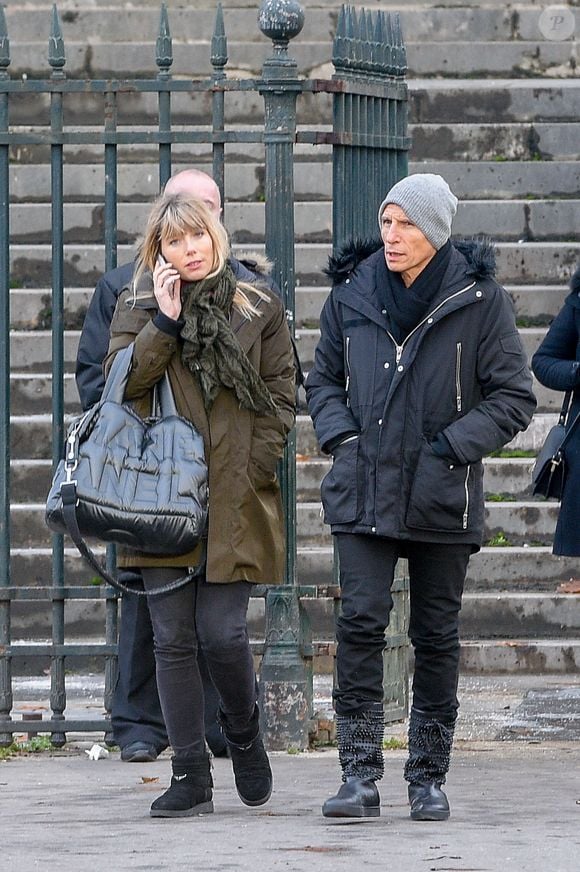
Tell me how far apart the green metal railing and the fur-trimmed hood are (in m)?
0.89

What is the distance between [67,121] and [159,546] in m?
6.49

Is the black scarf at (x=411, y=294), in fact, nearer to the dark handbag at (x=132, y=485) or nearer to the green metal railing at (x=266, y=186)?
the dark handbag at (x=132, y=485)

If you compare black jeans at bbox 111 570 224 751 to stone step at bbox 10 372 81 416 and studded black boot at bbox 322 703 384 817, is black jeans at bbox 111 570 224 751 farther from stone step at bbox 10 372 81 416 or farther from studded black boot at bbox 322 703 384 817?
stone step at bbox 10 372 81 416

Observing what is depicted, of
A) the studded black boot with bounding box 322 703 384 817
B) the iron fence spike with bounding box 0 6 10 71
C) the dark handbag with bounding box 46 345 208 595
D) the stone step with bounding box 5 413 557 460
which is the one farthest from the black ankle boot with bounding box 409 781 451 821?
the stone step with bounding box 5 413 557 460

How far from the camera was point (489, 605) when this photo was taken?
8.57 meters

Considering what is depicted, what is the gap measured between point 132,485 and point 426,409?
89 centimetres

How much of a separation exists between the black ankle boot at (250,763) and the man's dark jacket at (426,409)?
2.20 ft

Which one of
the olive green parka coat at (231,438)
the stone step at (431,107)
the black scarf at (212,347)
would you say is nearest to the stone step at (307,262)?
the stone step at (431,107)

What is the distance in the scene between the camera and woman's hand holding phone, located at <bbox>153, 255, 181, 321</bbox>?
550 cm

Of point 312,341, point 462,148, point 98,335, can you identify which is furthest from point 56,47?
point 462,148

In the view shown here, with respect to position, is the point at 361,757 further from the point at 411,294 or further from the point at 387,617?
the point at 411,294

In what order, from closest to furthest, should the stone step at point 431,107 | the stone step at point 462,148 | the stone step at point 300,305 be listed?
the stone step at point 300,305
the stone step at point 462,148
the stone step at point 431,107

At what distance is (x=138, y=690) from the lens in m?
6.67

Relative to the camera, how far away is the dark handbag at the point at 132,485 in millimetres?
5363
